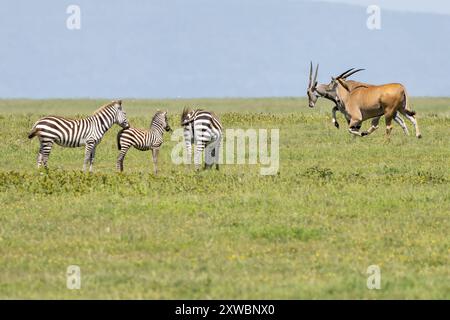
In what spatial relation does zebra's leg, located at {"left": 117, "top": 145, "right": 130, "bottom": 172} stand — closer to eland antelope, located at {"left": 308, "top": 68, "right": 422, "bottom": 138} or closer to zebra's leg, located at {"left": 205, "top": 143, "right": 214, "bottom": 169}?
zebra's leg, located at {"left": 205, "top": 143, "right": 214, "bottom": 169}

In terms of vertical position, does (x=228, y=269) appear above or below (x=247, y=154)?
below

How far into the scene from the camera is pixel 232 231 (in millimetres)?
14969

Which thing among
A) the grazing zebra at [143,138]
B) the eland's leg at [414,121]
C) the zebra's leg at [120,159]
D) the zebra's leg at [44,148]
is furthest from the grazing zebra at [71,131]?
the eland's leg at [414,121]

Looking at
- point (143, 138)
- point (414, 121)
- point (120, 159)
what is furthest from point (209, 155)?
point (414, 121)

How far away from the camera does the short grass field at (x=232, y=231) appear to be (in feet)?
38.9

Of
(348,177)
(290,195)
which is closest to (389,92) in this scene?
(348,177)

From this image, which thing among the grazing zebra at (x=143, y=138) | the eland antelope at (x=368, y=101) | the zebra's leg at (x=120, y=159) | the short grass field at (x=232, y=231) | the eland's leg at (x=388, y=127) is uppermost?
the eland antelope at (x=368, y=101)

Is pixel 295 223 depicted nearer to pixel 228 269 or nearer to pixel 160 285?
pixel 228 269

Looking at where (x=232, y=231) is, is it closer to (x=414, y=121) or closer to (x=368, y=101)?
(x=368, y=101)

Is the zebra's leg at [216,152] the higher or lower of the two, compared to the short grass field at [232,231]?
higher

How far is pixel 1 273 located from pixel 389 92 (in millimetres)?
19807

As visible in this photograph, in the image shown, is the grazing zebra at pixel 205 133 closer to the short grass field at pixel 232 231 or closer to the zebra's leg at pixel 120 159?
the short grass field at pixel 232 231

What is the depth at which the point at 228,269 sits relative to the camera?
41.5ft

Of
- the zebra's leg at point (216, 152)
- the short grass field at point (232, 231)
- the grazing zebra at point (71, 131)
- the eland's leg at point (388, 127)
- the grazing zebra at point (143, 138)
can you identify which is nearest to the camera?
the short grass field at point (232, 231)
